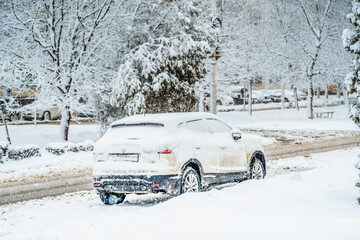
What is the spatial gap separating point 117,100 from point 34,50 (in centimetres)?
397

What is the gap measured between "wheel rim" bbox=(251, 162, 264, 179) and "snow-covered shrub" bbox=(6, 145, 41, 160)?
346 inches

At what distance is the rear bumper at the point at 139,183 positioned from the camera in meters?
7.90

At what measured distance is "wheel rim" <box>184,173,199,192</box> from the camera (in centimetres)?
835

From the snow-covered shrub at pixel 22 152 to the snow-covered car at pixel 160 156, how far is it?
797 cm

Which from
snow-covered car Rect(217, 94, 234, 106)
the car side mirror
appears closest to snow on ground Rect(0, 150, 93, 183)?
the car side mirror

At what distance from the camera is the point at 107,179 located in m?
8.22

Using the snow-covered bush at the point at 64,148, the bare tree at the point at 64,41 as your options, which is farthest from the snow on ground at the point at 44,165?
the bare tree at the point at 64,41

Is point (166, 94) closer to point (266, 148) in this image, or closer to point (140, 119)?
point (266, 148)

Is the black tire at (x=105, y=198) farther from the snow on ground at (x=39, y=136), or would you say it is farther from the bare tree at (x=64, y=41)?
the snow on ground at (x=39, y=136)

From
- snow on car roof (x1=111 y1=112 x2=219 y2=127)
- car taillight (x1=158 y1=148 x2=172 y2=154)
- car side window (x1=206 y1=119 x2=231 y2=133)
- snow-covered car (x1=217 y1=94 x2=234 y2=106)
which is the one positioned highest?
snow-covered car (x1=217 y1=94 x2=234 y2=106)

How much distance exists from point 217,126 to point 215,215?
3499 mm

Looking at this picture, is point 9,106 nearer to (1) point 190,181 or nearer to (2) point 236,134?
(2) point 236,134

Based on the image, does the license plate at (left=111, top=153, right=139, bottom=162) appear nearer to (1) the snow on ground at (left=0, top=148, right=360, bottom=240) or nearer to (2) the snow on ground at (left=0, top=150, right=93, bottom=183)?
(1) the snow on ground at (left=0, top=148, right=360, bottom=240)

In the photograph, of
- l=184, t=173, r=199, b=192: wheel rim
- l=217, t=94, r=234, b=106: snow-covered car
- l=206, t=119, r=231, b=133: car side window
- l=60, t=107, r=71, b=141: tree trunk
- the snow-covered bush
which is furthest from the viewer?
l=217, t=94, r=234, b=106: snow-covered car
